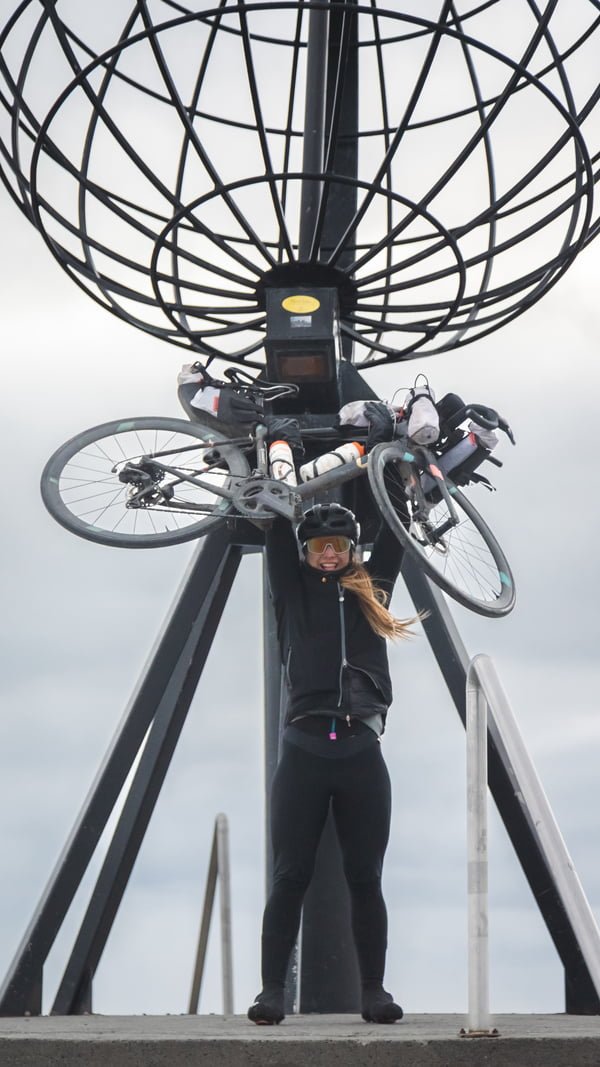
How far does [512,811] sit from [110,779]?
1.85 m

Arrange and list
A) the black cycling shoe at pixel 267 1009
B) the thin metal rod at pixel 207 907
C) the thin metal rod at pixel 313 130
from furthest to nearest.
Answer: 1. the thin metal rod at pixel 313 130
2. the thin metal rod at pixel 207 907
3. the black cycling shoe at pixel 267 1009

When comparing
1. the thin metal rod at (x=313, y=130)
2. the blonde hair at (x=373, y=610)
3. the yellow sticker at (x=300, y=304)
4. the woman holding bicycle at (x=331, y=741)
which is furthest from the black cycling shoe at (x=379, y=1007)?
the thin metal rod at (x=313, y=130)

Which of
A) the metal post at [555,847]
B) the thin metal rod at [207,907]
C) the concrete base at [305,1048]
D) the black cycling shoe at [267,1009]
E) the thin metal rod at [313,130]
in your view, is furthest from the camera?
the thin metal rod at [313,130]

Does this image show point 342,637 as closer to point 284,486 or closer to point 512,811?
A: point 284,486

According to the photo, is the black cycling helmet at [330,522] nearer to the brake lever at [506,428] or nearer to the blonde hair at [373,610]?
the blonde hair at [373,610]

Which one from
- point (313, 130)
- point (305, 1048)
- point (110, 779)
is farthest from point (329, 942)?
point (313, 130)

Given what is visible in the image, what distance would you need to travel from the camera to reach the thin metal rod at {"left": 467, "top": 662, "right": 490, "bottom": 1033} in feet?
14.3

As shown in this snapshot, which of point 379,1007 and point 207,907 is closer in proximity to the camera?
point 379,1007

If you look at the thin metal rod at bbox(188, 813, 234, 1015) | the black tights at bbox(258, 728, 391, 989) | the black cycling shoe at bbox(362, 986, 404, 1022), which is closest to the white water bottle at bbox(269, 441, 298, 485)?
the black tights at bbox(258, 728, 391, 989)

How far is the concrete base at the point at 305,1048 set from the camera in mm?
4316

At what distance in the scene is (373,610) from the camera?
564 cm

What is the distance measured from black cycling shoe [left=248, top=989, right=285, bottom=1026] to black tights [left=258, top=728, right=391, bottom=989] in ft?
0.46

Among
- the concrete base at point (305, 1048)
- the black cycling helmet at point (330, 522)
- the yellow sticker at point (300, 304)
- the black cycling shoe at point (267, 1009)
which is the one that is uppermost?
the yellow sticker at point (300, 304)

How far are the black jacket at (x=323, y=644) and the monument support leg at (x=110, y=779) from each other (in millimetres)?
1713
